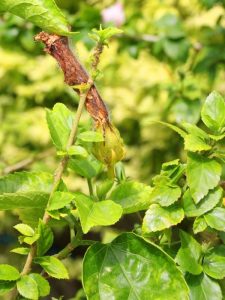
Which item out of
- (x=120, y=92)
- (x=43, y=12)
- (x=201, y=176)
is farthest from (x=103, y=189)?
(x=120, y=92)

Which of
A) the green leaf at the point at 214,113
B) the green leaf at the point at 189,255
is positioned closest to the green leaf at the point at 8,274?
the green leaf at the point at 189,255

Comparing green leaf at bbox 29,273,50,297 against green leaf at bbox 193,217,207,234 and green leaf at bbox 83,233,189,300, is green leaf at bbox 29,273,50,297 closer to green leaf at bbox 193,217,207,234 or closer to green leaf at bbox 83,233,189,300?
green leaf at bbox 83,233,189,300

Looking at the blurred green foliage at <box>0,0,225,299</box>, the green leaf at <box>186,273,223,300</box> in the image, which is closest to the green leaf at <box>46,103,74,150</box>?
the green leaf at <box>186,273,223,300</box>

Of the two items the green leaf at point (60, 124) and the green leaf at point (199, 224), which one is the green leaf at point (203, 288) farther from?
the green leaf at point (60, 124)

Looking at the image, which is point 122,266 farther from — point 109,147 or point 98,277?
point 109,147

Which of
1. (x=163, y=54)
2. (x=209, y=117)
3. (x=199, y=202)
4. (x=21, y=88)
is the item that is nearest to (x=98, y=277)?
→ (x=199, y=202)

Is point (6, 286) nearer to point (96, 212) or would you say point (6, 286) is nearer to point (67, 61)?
point (96, 212)

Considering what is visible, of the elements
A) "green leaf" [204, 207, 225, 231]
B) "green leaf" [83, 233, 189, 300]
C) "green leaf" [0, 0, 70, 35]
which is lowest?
"green leaf" [83, 233, 189, 300]
